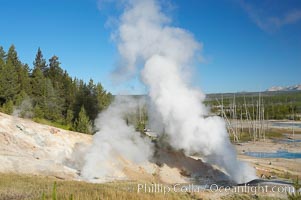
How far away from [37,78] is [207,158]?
2937cm

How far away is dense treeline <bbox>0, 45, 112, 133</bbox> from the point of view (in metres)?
40.2

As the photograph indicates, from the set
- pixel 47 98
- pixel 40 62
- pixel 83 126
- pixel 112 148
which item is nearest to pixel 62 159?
pixel 112 148

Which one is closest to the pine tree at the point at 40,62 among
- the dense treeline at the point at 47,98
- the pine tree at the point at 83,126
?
the dense treeline at the point at 47,98

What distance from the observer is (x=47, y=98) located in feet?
152

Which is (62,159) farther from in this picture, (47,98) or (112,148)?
(47,98)

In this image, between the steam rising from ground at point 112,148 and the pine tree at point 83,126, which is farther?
the pine tree at point 83,126

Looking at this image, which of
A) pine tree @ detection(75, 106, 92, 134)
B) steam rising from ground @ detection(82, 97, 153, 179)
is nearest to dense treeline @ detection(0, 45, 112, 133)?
pine tree @ detection(75, 106, 92, 134)

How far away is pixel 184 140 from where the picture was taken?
26.9 meters

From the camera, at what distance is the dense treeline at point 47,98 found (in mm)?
40219

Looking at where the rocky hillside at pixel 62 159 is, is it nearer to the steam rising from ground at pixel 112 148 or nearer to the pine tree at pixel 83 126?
the steam rising from ground at pixel 112 148

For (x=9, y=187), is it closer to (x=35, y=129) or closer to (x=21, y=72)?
(x=35, y=129)

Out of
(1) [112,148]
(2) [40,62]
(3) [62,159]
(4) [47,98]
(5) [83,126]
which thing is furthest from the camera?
(2) [40,62]

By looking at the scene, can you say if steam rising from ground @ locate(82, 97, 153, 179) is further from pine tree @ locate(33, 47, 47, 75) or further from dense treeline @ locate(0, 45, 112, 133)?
pine tree @ locate(33, 47, 47, 75)

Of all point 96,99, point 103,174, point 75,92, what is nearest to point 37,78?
point 75,92
